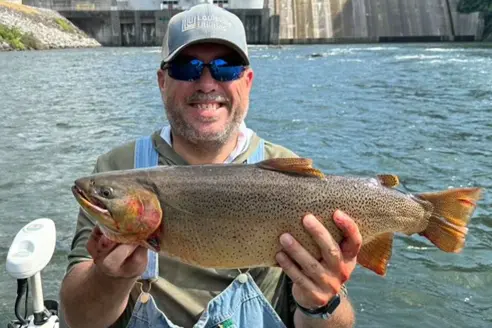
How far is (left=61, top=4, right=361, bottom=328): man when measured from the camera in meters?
2.44

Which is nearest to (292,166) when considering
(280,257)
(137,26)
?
(280,257)

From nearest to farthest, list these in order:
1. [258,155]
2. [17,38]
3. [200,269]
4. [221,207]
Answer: [221,207] < [200,269] < [258,155] < [17,38]

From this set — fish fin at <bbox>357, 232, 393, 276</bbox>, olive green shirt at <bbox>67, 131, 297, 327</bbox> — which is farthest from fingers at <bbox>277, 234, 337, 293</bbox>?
olive green shirt at <bbox>67, 131, 297, 327</bbox>

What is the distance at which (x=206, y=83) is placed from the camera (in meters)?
2.72

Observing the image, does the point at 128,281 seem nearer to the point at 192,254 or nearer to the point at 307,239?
the point at 192,254

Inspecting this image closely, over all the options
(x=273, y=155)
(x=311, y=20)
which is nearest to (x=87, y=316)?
(x=273, y=155)

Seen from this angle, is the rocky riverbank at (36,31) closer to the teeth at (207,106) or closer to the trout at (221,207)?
the teeth at (207,106)

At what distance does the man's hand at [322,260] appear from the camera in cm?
223

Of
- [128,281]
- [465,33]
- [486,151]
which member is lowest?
[486,151]

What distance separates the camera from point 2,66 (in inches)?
1184

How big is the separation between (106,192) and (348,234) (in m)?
0.98

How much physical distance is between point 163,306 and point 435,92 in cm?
1725

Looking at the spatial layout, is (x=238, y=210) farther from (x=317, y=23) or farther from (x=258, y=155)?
(x=317, y=23)

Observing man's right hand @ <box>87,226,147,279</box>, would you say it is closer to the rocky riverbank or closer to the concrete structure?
the rocky riverbank
